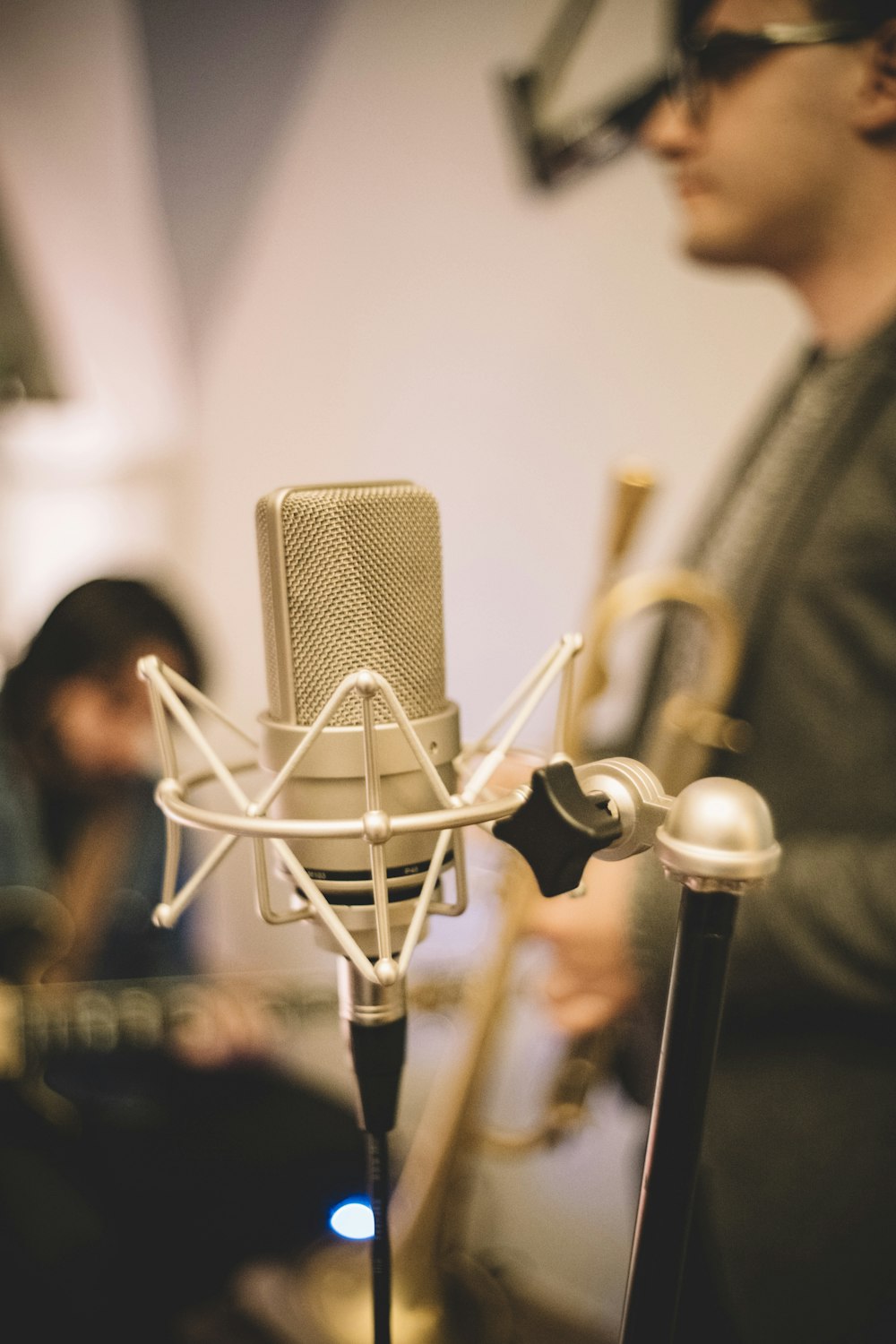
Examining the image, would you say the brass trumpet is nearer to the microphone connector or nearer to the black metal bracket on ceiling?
the microphone connector

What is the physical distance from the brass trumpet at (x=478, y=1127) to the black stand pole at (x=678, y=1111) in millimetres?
512

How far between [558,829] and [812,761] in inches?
21.9

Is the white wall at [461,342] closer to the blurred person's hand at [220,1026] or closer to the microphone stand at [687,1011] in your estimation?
the blurred person's hand at [220,1026]

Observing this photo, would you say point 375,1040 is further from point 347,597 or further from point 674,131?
point 674,131

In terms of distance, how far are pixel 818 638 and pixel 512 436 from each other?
0.61 metres

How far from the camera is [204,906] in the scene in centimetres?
132

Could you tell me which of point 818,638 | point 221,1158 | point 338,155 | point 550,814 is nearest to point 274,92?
point 338,155

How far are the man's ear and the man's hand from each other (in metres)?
0.65

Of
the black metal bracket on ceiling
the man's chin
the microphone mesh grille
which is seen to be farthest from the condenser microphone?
the black metal bracket on ceiling

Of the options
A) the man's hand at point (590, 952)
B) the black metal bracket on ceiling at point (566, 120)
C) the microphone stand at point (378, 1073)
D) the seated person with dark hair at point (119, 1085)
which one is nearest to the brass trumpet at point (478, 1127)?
the man's hand at point (590, 952)

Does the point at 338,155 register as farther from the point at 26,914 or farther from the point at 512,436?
the point at 26,914

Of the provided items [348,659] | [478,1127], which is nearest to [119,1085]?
[478,1127]

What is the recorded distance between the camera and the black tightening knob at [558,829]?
294 mm

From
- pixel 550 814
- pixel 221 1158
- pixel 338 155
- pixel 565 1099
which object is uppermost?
pixel 338 155
